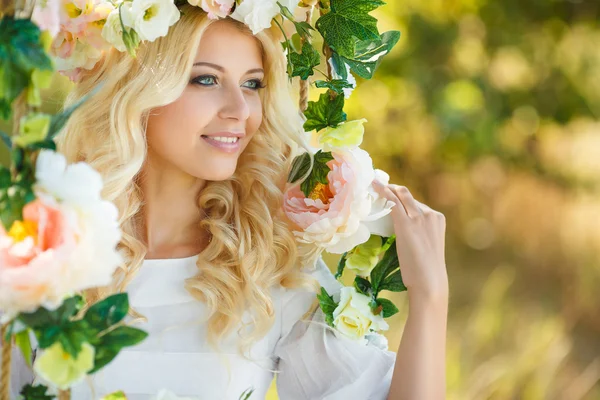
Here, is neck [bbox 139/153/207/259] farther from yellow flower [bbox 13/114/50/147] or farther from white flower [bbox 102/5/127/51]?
yellow flower [bbox 13/114/50/147]

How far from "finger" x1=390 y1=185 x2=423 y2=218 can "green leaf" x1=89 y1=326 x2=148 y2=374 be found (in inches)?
33.5

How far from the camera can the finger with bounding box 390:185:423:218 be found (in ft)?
5.70

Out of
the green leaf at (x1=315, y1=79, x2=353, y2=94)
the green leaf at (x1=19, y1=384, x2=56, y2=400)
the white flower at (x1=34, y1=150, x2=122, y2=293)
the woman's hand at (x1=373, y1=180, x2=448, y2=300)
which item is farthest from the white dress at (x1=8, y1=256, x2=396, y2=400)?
the white flower at (x1=34, y1=150, x2=122, y2=293)

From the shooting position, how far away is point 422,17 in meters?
6.33

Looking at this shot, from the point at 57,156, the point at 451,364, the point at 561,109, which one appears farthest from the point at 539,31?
the point at 57,156

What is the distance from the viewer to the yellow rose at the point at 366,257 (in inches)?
70.0

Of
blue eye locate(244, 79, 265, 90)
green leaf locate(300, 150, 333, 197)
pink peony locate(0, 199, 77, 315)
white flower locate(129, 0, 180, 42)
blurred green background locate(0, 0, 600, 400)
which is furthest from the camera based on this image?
blurred green background locate(0, 0, 600, 400)

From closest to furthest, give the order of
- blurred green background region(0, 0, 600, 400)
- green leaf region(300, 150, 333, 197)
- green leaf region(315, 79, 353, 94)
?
1. green leaf region(315, 79, 353, 94)
2. green leaf region(300, 150, 333, 197)
3. blurred green background region(0, 0, 600, 400)

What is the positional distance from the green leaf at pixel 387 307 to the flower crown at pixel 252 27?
0.47m

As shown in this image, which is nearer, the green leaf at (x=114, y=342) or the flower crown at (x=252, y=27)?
the green leaf at (x=114, y=342)

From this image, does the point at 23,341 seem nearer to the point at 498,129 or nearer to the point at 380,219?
the point at 380,219

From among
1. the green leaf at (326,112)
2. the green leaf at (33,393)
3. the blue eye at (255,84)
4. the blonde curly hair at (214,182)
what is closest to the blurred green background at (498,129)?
the blonde curly hair at (214,182)

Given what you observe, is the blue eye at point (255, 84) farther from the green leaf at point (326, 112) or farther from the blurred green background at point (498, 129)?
the blurred green background at point (498, 129)

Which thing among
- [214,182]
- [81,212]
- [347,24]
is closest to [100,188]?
[81,212]
